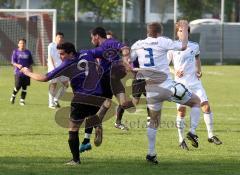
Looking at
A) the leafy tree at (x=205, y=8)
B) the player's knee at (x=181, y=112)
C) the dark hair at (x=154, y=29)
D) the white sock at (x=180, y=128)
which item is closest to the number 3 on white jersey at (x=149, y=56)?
the dark hair at (x=154, y=29)

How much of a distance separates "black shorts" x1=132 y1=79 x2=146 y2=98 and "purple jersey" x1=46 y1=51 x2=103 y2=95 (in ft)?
11.0

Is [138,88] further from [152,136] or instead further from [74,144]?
[74,144]

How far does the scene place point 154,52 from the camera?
502 inches

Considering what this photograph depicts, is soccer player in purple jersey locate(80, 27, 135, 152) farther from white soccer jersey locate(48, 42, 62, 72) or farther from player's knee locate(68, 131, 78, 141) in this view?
white soccer jersey locate(48, 42, 62, 72)

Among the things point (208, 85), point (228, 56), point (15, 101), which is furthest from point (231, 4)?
point (15, 101)

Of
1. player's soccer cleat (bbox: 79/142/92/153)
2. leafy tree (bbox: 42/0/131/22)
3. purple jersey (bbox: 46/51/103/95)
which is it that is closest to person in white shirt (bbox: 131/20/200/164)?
purple jersey (bbox: 46/51/103/95)

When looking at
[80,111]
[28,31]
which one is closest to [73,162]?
[80,111]

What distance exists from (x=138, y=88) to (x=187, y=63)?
2301 millimetres

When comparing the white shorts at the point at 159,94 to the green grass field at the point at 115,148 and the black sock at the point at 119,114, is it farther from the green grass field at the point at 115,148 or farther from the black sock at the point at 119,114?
the black sock at the point at 119,114

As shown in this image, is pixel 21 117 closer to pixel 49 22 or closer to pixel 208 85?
pixel 208 85

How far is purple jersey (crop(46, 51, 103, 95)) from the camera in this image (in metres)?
11.8

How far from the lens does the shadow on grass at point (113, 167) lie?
447 inches

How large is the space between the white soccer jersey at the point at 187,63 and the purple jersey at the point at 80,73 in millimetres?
2348

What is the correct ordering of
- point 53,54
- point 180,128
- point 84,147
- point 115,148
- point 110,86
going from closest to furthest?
point 84,147
point 115,148
point 180,128
point 110,86
point 53,54
